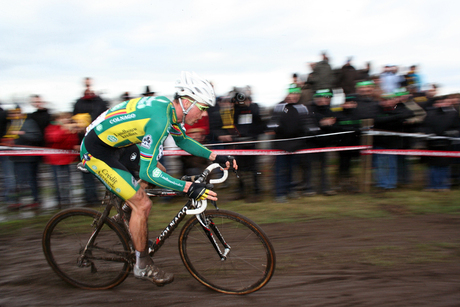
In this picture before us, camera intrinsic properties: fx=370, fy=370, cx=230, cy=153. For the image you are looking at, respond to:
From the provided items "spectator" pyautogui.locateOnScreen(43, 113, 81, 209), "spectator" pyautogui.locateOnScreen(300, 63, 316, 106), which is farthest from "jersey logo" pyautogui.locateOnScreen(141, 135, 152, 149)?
"spectator" pyautogui.locateOnScreen(300, 63, 316, 106)

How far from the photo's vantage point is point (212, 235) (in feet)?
11.2

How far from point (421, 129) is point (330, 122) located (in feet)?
6.05

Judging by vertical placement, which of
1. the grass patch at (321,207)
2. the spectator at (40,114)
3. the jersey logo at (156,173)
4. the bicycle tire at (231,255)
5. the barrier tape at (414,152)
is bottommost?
the grass patch at (321,207)

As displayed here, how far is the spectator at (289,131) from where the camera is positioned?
6.59 metres

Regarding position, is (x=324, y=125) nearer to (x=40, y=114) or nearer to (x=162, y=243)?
(x=162, y=243)

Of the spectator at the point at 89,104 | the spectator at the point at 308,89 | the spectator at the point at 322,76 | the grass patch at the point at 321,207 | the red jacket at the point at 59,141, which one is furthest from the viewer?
the spectator at the point at 322,76

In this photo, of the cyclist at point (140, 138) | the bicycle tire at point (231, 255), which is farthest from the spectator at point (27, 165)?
the bicycle tire at point (231, 255)

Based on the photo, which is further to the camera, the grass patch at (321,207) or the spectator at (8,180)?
the spectator at (8,180)

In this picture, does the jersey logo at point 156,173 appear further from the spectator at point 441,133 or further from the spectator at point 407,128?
the spectator at point 441,133

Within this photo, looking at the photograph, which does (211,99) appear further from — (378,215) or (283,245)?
(378,215)

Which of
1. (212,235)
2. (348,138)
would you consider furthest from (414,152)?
(212,235)

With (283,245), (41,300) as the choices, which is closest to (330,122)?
(283,245)

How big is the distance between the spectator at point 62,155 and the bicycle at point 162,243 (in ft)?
9.31

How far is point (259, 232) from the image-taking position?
3.21m
